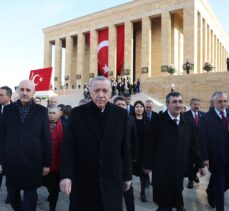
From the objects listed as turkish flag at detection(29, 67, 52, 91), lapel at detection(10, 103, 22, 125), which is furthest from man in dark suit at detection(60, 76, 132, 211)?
turkish flag at detection(29, 67, 52, 91)

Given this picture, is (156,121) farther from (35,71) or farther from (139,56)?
(139,56)

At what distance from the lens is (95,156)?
2559mm

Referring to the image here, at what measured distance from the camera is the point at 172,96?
359 cm

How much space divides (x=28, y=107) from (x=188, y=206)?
2.91 meters

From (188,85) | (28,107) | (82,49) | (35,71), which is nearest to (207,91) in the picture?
(188,85)

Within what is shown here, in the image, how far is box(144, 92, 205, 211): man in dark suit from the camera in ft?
11.2

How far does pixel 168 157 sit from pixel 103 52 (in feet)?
107

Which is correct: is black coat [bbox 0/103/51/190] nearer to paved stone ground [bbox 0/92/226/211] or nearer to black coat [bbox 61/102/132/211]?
black coat [bbox 61/102/132/211]

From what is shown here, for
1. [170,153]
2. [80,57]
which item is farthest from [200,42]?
[170,153]

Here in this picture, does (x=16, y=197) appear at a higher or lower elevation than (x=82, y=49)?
lower

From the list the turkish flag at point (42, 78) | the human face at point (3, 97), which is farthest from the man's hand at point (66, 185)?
the turkish flag at point (42, 78)

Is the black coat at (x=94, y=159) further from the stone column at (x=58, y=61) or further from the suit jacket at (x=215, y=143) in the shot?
the stone column at (x=58, y=61)

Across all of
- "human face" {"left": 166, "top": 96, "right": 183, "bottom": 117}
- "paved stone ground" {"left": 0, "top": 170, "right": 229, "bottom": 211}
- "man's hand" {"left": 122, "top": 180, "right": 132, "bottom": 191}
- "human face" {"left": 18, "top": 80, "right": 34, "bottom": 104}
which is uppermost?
"human face" {"left": 18, "top": 80, "right": 34, "bottom": 104}

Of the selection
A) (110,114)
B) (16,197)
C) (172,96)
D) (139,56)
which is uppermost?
(139,56)
